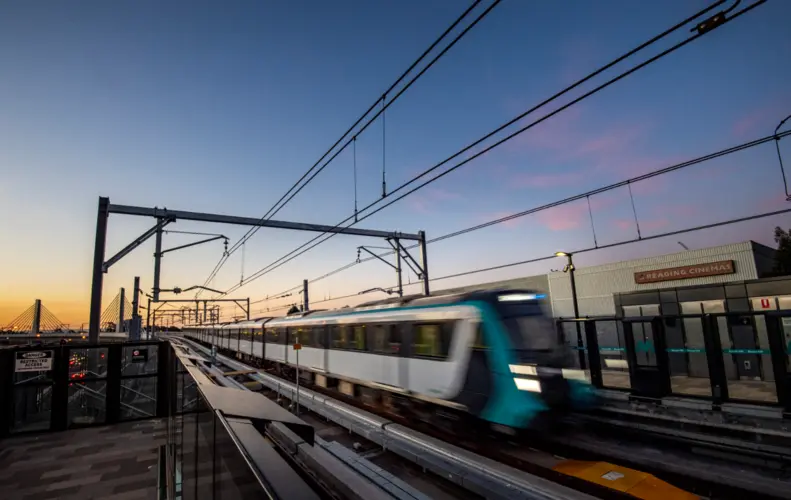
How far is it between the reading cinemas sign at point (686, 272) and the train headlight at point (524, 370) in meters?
15.6

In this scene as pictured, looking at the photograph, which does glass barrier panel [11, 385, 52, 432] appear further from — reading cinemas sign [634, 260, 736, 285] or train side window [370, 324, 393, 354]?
reading cinemas sign [634, 260, 736, 285]

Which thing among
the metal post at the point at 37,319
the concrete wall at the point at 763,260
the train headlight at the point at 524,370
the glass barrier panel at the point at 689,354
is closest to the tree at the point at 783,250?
the concrete wall at the point at 763,260

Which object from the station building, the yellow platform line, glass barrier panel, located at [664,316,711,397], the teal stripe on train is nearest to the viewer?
the yellow platform line

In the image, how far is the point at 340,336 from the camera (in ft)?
46.3

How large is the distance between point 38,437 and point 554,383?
494 inches

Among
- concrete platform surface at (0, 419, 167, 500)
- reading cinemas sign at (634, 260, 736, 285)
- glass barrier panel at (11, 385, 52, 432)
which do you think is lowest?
concrete platform surface at (0, 419, 167, 500)

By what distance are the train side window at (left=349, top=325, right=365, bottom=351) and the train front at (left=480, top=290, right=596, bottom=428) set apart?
524 centimetres

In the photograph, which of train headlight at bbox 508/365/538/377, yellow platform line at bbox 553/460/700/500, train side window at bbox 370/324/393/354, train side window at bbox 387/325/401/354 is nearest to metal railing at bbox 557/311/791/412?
train headlight at bbox 508/365/538/377

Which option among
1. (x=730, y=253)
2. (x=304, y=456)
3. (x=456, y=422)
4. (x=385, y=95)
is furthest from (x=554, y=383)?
(x=730, y=253)

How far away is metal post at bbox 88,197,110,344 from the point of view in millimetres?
10742

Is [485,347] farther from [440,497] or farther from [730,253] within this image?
[730,253]

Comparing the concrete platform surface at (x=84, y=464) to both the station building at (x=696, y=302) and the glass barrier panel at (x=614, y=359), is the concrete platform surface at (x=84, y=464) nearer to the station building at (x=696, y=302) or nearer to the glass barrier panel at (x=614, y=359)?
the station building at (x=696, y=302)

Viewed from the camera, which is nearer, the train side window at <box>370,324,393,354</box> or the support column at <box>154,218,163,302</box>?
the train side window at <box>370,324,393,354</box>

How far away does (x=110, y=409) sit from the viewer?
1139 centimetres
